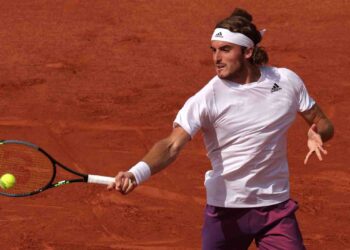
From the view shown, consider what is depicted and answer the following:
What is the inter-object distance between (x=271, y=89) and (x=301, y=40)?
7031 millimetres

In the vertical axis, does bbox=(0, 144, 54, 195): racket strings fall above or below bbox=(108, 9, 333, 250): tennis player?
below

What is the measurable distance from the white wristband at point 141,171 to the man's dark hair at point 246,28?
114 centimetres

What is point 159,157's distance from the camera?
533cm

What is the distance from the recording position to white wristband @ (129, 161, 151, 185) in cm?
519

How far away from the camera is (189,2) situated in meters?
13.7

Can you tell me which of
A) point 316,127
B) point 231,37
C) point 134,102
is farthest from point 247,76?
point 134,102

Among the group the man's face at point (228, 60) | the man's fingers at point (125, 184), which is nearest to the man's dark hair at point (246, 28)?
the man's face at point (228, 60)

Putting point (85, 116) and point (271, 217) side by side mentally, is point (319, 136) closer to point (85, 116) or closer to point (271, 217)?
point (271, 217)

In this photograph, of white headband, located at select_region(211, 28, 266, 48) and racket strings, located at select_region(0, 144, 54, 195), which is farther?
racket strings, located at select_region(0, 144, 54, 195)

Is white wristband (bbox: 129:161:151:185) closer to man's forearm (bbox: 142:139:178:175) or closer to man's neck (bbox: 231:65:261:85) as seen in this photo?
man's forearm (bbox: 142:139:178:175)

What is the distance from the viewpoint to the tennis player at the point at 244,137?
557 centimetres

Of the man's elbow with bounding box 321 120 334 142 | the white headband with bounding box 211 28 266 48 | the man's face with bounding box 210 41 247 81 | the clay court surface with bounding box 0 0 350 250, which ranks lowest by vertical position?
the clay court surface with bounding box 0 0 350 250

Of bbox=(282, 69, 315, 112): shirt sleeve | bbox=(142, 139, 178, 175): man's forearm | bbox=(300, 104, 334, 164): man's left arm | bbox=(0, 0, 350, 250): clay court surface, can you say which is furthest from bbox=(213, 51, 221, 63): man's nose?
bbox=(0, 0, 350, 250): clay court surface

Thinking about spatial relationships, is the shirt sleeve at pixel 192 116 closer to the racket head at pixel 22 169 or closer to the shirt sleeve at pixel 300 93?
the shirt sleeve at pixel 300 93
